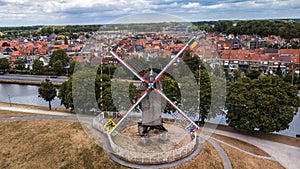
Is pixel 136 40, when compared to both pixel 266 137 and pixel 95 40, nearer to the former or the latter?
pixel 95 40

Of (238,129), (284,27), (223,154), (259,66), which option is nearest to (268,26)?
(284,27)

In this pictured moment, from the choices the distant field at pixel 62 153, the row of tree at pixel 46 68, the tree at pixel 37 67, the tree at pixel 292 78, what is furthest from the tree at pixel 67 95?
the tree at pixel 292 78

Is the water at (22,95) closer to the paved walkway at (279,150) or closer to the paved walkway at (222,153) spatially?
the paved walkway at (222,153)

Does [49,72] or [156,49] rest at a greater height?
[156,49]

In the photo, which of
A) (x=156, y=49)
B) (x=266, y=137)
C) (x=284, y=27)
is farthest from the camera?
(x=284, y=27)

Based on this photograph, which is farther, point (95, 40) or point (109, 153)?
point (95, 40)

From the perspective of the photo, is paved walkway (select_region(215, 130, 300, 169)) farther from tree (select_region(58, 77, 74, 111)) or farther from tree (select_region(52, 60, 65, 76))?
tree (select_region(52, 60, 65, 76))

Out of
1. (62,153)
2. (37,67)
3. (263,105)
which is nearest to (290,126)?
(263,105)
